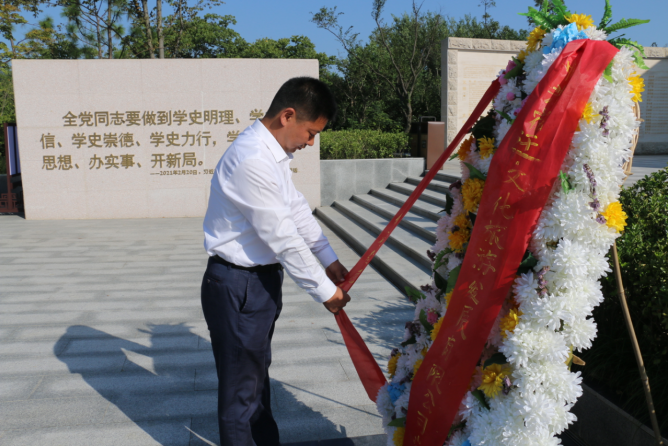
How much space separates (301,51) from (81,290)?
83.6 ft

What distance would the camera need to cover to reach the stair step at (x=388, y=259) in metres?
5.06

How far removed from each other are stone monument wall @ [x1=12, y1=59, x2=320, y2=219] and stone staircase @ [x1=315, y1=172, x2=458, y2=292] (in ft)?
7.58

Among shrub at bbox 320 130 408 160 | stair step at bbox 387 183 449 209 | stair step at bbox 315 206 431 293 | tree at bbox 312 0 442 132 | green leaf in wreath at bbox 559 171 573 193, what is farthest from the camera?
tree at bbox 312 0 442 132

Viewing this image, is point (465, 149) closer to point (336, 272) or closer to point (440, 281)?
point (440, 281)

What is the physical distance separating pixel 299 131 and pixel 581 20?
1.05m

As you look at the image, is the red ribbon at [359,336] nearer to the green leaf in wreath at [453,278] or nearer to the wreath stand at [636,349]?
the green leaf in wreath at [453,278]

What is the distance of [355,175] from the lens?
9.67 meters

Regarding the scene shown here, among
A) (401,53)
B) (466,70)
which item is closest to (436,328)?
(466,70)

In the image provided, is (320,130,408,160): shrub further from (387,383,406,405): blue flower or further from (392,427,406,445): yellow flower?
(392,427,406,445): yellow flower

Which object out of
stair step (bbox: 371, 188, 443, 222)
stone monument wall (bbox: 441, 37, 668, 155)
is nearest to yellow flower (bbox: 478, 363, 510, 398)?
stair step (bbox: 371, 188, 443, 222)

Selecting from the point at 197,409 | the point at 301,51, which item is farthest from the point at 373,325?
the point at 301,51

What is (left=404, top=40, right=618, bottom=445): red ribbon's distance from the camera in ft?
5.48

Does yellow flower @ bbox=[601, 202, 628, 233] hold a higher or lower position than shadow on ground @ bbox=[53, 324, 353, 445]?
higher

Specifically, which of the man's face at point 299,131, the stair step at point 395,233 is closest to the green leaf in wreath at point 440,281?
the man's face at point 299,131
